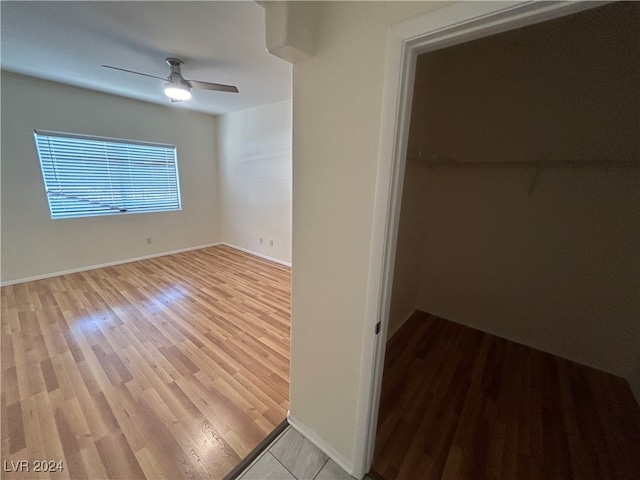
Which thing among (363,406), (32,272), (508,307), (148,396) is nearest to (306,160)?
(363,406)

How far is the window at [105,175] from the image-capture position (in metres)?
3.42

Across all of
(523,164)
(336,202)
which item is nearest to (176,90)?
(336,202)

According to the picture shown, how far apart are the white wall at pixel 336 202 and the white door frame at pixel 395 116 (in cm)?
4

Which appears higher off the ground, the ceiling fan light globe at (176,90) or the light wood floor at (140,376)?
the ceiling fan light globe at (176,90)

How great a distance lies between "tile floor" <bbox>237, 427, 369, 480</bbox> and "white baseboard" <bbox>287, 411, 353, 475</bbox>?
0.06ft

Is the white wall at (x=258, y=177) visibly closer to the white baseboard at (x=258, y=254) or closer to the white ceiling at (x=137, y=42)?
the white baseboard at (x=258, y=254)

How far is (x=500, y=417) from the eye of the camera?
162 centimetres

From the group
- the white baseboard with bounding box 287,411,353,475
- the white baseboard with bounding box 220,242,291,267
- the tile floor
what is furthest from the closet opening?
the white baseboard with bounding box 220,242,291,267

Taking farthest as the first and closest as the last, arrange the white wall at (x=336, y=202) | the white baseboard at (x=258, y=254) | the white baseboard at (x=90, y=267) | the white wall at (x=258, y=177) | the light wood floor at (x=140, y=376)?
1. the white baseboard at (x=258, y=254)
2. the white wall at (x=258, y=177)
3. the white baseboard at (x=90, y=267)
4. the light wood floor at (x=140, y=376)
5. the white wall at (x=336, y=202)

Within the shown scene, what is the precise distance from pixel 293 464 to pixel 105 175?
183 inches

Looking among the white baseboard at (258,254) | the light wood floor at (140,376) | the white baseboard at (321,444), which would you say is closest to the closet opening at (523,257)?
the white baseboard at (321,444)

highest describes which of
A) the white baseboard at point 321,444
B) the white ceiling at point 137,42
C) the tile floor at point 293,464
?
the white ceiling at point 137,42

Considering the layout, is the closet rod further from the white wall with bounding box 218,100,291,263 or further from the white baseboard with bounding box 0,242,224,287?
the white baseboard with bounding box 0,242,224,287

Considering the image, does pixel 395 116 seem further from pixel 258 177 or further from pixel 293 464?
pixel 258 177
